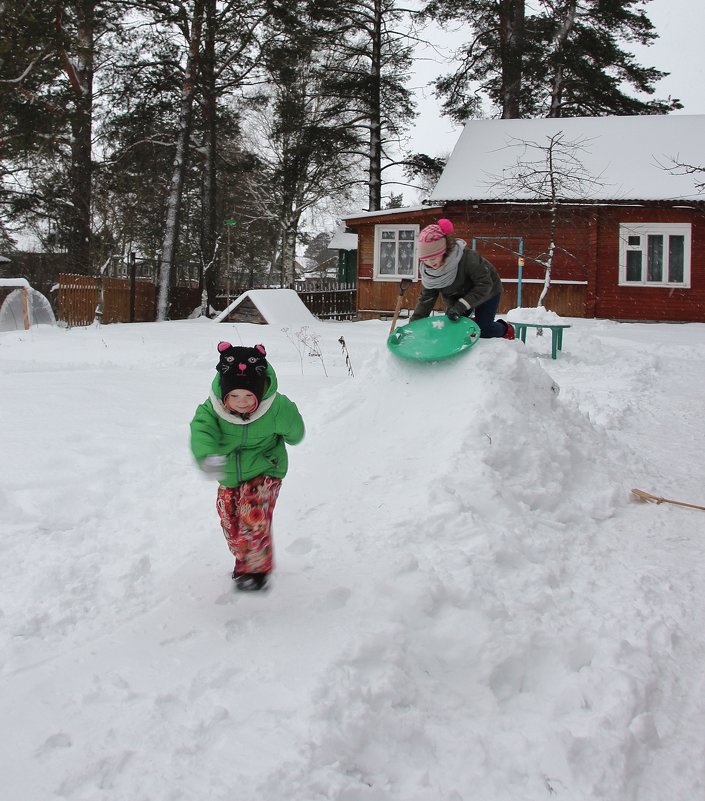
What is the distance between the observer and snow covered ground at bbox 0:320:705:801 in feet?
6.61

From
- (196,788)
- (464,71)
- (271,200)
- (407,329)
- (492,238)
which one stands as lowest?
(196,788)

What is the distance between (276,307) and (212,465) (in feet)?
41.7

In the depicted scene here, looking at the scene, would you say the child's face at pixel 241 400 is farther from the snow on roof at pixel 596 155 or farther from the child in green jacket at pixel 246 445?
the snow on roof at pixel 596 155

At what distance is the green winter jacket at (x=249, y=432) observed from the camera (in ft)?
9.36

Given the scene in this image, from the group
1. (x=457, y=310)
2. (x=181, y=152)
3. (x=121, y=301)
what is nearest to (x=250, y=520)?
(x=457, y=310)

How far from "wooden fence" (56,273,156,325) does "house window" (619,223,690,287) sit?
39.8ft

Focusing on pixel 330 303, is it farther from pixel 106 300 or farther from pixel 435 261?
pixel 435 261

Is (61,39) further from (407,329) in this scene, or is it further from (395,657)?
(395,657)

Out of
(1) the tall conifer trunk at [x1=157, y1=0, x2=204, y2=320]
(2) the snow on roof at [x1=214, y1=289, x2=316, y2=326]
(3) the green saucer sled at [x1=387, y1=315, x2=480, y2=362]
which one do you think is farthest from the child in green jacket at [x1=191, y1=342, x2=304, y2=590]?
(1) the tall conifer trunk at [x1=157, y1=0, x2=204, y2=320]

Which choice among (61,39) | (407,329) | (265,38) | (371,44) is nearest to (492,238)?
(265,38)

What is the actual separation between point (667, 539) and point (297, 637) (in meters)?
2.22

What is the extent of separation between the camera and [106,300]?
52.9ft

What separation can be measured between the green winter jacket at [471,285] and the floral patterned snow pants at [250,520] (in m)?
2.48

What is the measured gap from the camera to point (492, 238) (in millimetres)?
17047
